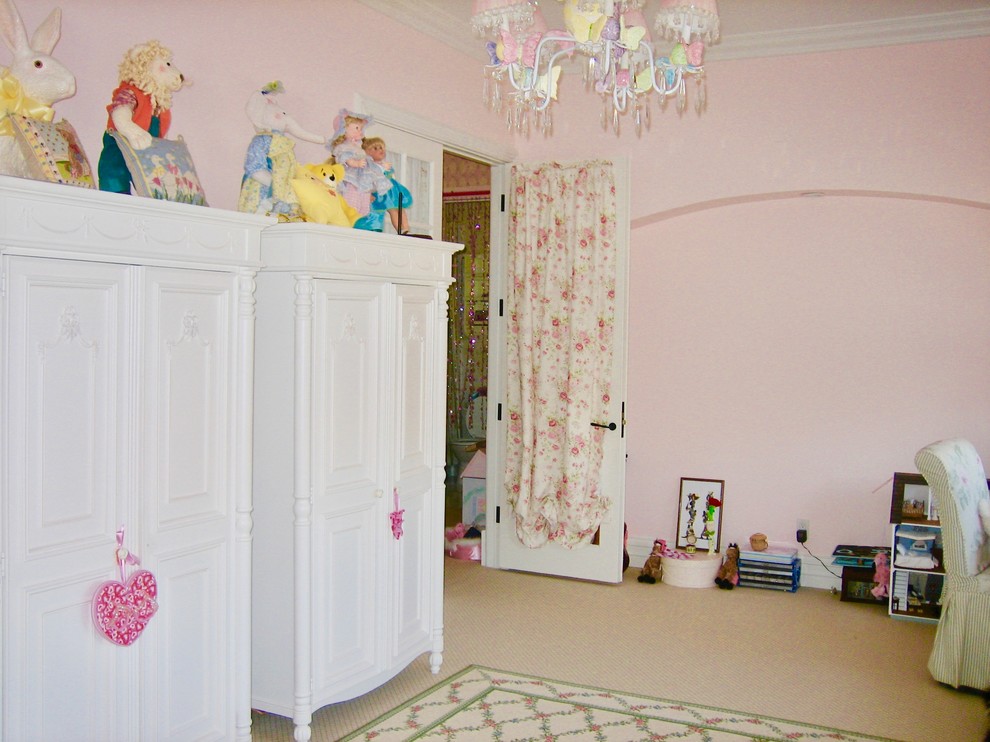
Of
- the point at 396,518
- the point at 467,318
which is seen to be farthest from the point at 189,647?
the point at 467,318

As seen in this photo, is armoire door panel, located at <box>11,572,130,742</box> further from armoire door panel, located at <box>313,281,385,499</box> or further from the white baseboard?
the white baseboard

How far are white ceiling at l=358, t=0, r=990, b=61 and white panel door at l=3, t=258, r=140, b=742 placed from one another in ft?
7.77

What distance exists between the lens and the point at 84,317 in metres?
2.39

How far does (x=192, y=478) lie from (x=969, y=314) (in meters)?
4.03

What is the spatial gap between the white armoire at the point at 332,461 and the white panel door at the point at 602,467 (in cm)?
181

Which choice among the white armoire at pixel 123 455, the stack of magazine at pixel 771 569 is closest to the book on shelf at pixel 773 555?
the stack of magazine at pixel 771 569

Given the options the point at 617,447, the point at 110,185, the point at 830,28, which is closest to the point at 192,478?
the point at 110,185

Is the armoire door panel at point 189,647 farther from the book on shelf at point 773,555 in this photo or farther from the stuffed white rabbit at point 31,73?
the book on shelf at point 773,555

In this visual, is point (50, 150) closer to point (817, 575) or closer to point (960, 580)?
point (960, 580)

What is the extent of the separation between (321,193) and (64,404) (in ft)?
4.07

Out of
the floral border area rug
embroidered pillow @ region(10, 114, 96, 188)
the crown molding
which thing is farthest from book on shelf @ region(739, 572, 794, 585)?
embroidered pillow @ region(10, 114, 96, 188)

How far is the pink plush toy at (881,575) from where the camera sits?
483 cm

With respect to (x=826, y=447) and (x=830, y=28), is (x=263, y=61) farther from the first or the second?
(x=826, y=447)

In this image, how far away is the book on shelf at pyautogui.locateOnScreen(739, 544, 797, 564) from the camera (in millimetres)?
5121
